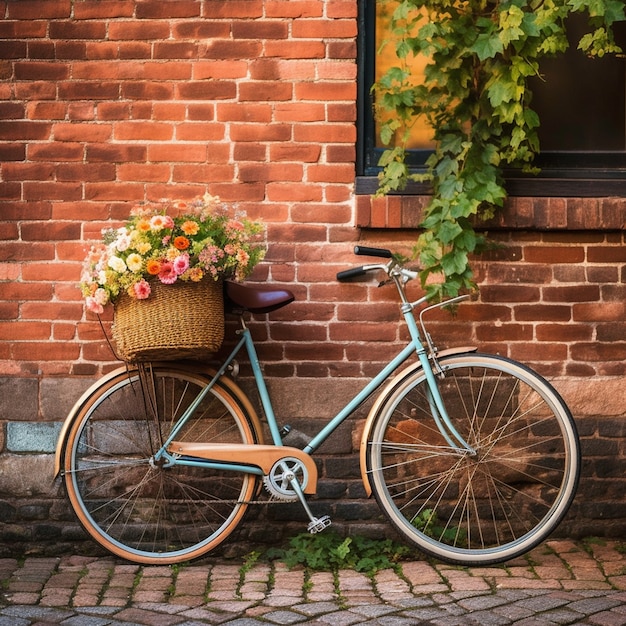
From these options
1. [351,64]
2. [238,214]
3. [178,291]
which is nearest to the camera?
[178,291]

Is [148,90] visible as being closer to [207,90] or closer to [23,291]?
[207,90]

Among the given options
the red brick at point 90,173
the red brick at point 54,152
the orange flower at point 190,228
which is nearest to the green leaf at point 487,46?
the orange flower at point 190,228

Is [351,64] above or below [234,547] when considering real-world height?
above

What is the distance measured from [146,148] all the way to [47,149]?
46 cm

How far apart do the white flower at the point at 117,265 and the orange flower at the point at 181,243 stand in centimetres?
22

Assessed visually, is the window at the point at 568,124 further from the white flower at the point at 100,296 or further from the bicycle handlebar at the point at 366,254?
the white flower at the point at 100,296

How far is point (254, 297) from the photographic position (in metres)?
3.80

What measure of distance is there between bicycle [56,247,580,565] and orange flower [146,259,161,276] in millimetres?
461

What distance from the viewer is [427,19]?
13.8ft

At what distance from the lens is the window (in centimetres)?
419

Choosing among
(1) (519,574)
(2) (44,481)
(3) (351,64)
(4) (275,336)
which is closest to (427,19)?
(3) (351,64)

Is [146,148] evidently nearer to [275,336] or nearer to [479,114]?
[275,336]

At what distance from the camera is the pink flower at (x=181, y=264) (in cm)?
352

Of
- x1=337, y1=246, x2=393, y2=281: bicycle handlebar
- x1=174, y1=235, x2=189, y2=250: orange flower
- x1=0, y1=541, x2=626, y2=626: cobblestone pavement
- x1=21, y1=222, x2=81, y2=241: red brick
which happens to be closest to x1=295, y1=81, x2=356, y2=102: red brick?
x1=337, y1=246, x2=393, y2=281: bicycle handlebar
